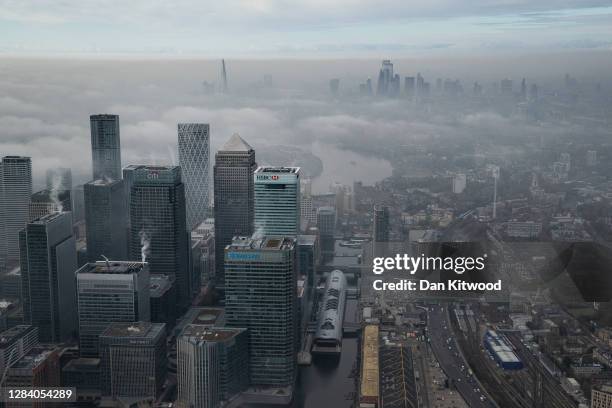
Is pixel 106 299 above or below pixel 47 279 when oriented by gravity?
below

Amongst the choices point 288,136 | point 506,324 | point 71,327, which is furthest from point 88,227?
point 506,324

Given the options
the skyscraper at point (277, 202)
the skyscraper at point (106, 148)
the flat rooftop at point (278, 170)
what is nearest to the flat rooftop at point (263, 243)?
the skyscraper at point (277, 202)

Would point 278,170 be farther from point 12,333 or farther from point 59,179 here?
point 12,333

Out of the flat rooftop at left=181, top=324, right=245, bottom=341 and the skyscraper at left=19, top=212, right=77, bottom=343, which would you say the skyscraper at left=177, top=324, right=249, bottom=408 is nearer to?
the flat rooftop at left=181, top=324, right=245, bottom=341

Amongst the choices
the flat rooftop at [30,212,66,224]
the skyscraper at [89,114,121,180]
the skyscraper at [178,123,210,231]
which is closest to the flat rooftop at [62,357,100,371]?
the flat rooftop at [30,212,66,224]

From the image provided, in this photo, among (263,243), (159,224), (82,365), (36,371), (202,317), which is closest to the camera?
(36,371)
